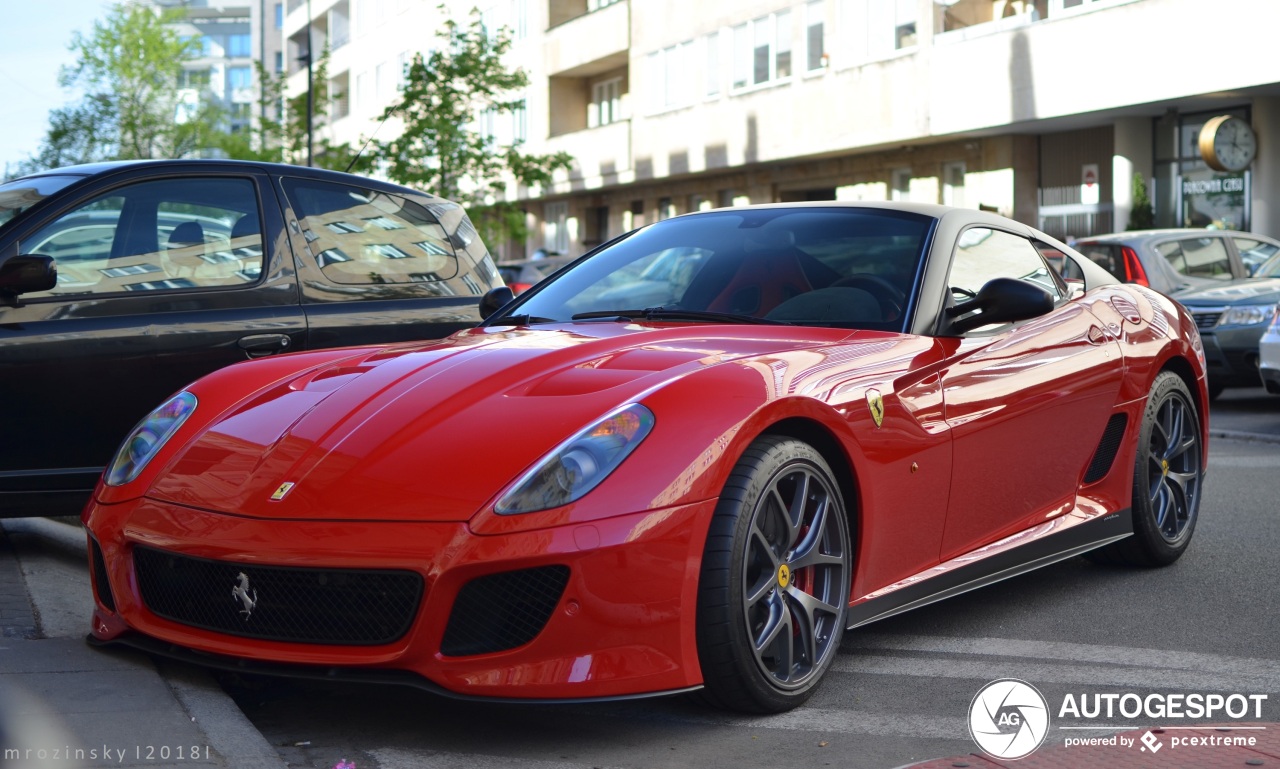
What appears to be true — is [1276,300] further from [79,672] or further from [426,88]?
[426,88]

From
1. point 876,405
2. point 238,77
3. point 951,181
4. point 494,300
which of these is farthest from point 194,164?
point 238,77

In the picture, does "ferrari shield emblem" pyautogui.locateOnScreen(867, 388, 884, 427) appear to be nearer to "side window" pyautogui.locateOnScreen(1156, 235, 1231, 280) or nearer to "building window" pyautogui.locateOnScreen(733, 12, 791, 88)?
"side window" pyautogui.locateOnScreen(1156, 235, 1231, 280)

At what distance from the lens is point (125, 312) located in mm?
5969

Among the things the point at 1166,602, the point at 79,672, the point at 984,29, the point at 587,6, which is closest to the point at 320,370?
the point at 79,672

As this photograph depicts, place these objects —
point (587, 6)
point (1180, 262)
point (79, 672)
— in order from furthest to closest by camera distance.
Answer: point (587, 6), point (1180, 262), point (79, 672)

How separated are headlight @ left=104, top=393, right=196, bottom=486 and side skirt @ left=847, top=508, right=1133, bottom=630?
6.41 ft

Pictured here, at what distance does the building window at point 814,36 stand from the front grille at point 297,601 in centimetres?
2841

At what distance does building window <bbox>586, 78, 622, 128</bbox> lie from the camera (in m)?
42.4

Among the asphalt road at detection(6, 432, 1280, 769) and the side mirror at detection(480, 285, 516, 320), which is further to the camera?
the side mirror at detection(480, 285, 516, 320)

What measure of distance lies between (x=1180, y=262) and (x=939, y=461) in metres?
10.9

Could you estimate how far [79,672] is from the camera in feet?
13.1

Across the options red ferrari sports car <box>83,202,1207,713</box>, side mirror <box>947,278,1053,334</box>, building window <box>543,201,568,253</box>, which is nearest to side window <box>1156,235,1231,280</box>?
red ferrari sports car <box>83,202,1207,713</box>

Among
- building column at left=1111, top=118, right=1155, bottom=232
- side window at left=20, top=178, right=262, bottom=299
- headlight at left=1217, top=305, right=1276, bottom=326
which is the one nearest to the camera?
side window at left=20, top=178, right=262, bottom=299

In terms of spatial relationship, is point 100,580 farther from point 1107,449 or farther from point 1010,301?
point 1107,449
